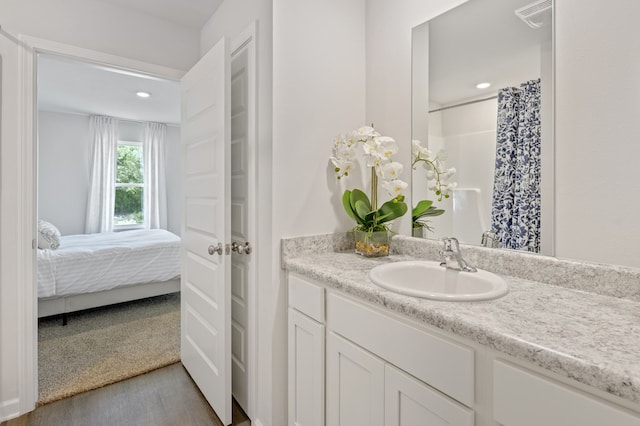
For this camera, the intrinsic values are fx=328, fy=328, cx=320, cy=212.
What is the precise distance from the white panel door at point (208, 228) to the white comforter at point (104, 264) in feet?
4.90

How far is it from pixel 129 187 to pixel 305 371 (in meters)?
5.28

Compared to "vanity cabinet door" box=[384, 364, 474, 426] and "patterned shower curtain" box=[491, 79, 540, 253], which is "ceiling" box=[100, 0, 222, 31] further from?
"vanity cabinet door" box=[384, 364, 474, 426]

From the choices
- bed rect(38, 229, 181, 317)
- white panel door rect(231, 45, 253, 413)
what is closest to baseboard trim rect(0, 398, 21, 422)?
white panel door rect(231, 45, 253, 413)

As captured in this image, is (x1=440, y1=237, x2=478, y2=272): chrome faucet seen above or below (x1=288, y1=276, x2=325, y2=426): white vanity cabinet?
Answer: above

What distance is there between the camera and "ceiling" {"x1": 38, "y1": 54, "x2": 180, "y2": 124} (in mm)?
3158

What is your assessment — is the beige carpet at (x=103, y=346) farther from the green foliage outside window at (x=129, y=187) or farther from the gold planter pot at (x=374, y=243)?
the green foliage outside window at (x=129, y=187)

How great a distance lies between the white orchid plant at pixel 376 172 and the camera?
4.85 ft

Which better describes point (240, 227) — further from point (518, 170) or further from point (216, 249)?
point (518, 170)

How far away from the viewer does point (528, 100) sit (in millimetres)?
1201

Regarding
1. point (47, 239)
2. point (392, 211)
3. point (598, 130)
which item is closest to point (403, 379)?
point (392, 211)

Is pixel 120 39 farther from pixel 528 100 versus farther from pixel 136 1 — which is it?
pixel 528 100

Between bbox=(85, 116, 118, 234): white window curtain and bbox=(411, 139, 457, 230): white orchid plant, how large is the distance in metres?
5.22

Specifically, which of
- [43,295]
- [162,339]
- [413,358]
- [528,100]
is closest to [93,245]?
[43,295]

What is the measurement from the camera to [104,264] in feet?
10.4
